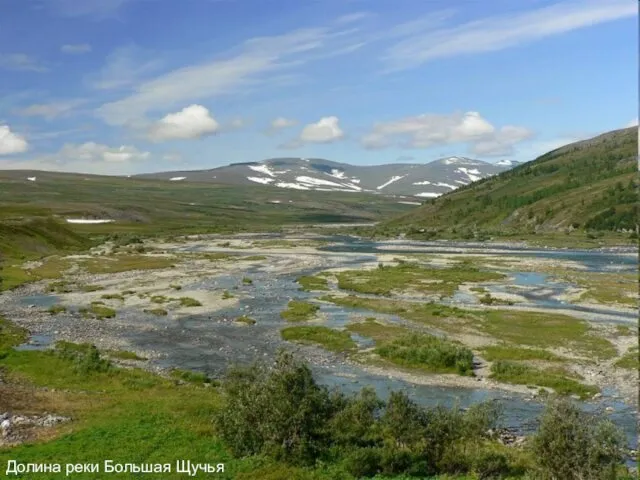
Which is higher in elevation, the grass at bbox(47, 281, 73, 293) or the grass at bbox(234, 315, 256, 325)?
the grass at bbox(47, 281, 73, 293)

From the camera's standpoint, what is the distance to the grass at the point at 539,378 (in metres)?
39.9

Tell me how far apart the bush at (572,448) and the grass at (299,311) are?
1681 inches

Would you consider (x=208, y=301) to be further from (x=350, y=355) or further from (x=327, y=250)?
(x=327, y=250)

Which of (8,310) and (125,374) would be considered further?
(8,310)

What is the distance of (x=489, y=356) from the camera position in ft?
161

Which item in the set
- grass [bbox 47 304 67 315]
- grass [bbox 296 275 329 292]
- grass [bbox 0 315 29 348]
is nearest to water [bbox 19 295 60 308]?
grass [bbox 47 304 67 315]

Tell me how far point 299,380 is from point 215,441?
18.6ft

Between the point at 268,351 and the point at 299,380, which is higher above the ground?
the point at 299,380

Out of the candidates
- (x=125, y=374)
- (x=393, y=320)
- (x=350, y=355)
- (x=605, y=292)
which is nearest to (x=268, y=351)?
(x=350, y=355)

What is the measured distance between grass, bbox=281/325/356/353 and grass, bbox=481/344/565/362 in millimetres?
11958

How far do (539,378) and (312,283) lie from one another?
54.8 meters

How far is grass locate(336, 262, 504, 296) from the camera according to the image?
8712 centimetres

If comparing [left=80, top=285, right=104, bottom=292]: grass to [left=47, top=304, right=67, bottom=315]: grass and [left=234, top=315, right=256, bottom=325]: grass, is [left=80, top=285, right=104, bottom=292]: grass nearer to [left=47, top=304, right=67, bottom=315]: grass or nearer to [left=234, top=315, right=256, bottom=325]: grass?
[left=47, top=304, right=67, bottom=315]: grass

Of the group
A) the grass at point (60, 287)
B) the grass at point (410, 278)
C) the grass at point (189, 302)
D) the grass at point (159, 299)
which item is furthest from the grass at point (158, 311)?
the grass at point (410, 278)
